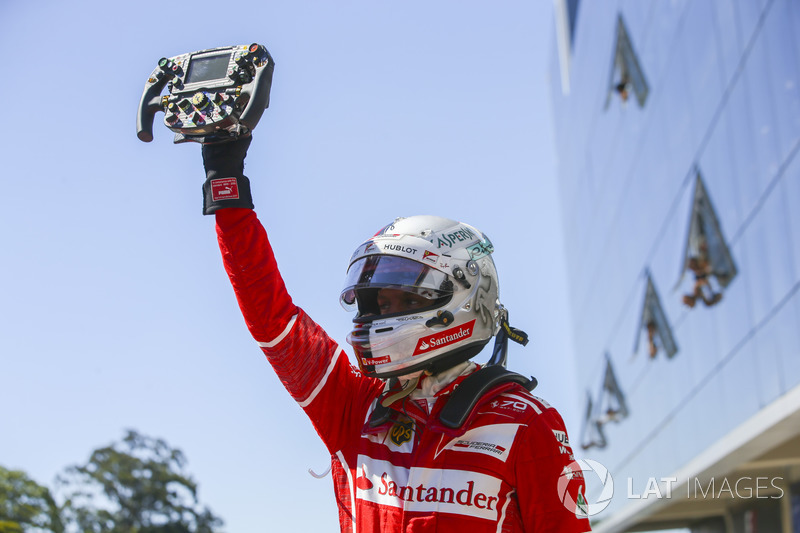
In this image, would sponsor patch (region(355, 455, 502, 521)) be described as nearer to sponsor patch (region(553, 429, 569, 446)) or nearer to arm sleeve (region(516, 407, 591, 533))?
arm sleeve (region(516, 407, 591, 533))

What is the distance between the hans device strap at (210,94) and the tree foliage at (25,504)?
21775 mm

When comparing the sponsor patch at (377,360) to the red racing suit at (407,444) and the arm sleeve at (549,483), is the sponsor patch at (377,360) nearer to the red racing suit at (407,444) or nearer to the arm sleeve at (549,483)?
the red racing suit at (407,444)

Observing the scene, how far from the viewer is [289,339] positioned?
11.3ft

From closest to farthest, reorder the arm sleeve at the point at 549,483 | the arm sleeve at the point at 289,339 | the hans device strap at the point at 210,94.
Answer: the arm sleeve at the point at 549,483 < the hans device strap at the point at 210,94 < the arm sleeve at the point at 289,339

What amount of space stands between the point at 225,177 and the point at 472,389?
114 centimetres

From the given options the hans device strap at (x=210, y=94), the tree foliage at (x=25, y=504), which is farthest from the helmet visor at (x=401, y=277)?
the tree foliage at (x=25, y=504)

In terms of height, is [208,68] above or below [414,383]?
above

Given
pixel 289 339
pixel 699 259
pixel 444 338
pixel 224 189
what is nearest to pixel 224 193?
pixel 224 189

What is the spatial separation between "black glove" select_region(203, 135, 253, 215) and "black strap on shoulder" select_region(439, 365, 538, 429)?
3.21ft

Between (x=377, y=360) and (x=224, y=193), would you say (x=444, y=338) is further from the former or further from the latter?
(x=224, y=193)

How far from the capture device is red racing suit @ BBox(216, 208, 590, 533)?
3113 mm

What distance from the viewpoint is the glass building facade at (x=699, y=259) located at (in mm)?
12766

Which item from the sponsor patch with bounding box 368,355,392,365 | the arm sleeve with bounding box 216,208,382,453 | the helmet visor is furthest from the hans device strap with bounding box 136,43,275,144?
the sponsor patch with bounding box 368,355,392,365

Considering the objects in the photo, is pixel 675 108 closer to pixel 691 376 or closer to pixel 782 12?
pixel 691 376
